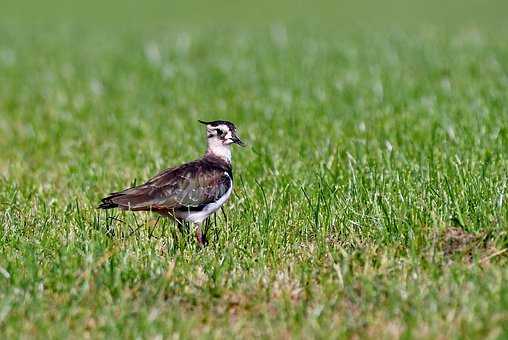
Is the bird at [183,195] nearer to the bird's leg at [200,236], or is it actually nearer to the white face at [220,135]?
the bird's leg at [200,236]

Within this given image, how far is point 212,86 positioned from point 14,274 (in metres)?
9.61

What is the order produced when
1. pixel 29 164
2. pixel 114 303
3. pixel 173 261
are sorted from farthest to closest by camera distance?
1. pixel 29 164
2. pixel 173 261
3. pixel 114 303

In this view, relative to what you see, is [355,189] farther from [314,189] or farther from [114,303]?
[114,303]

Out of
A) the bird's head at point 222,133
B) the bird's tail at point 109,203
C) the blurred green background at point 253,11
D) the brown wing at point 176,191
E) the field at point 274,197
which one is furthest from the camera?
the blurred green background at point 253,11

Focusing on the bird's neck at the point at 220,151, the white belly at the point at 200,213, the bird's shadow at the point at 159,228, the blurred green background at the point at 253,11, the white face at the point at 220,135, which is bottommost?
the blurred green background at the point at 253,11

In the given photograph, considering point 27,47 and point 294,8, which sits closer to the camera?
point 27,47

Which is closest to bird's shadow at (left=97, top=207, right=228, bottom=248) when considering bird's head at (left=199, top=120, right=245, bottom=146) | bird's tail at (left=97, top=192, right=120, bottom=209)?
bird's tail at (left=97, top=192, right=120, bottom=209)

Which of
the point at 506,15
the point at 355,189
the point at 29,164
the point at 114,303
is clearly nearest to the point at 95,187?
→ the point at 29,164

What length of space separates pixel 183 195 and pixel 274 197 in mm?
1029

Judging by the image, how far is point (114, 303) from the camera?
623cm

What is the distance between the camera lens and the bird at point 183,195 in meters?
8.00

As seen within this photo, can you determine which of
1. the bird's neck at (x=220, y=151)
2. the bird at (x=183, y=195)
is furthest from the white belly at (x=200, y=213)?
the bird's neck at (x=220, y=151)

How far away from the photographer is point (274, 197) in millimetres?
8820

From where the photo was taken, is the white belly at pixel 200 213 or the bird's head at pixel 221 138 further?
the bird's head at pixel 221 138
